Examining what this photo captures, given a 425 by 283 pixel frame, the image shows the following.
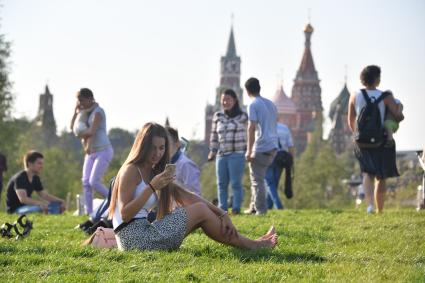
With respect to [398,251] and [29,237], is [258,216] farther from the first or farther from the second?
[398,251]

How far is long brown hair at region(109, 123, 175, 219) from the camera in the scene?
7302 mm

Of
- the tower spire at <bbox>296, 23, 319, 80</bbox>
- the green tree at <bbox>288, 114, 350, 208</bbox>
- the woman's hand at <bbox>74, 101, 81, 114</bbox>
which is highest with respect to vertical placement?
the tower spire at <bbox>296, 23, 319, 80</bbox>

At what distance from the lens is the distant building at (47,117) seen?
124375mm

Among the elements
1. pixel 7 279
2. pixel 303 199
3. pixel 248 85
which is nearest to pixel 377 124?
pixel 248 85

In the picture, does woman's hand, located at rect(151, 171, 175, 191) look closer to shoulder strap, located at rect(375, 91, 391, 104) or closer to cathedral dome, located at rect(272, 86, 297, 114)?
shoulder strap, located at rect(375, 91, 391, 104)

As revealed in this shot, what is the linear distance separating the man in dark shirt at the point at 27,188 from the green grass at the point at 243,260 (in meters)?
4.16

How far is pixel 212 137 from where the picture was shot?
1341cm

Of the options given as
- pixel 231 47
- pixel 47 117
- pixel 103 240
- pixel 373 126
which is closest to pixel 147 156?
pixel 103 240

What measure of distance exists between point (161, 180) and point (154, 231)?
60cm

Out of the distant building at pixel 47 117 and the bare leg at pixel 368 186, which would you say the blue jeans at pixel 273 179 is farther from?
the distant building at pixel 47 117

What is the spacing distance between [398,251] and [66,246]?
289 centimetres

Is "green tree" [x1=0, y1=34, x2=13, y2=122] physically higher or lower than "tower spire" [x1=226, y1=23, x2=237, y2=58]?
lower

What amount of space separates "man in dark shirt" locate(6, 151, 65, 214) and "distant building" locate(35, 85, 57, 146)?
10815 centimetres

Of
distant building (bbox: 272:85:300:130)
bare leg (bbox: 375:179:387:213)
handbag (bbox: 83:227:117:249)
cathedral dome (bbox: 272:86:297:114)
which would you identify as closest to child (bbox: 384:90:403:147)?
bare leg (bbox: 375:179:387:213)
